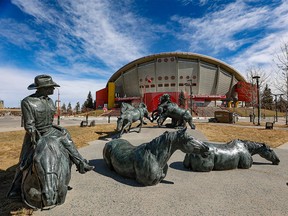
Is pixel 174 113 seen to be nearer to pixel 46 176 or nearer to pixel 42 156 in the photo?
pixel 42 156

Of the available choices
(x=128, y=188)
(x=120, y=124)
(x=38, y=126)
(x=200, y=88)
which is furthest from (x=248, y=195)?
(x=200, y=88)

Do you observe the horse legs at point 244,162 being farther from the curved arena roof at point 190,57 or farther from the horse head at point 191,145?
the curved arena roof at point 190,57

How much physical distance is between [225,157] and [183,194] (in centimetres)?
218

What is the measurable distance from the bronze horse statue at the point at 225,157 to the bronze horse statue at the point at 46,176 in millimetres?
3436

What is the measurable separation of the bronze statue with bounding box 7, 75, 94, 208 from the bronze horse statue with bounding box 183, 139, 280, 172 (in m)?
3.11

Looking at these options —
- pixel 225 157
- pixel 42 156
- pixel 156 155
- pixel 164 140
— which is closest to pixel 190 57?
pixel 225 157

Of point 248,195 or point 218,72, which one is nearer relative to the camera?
point 248,195

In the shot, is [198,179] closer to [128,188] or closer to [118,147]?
[128,188]

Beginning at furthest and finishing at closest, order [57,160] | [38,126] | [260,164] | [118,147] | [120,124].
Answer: [120,124] < [260,164] < [118,147] < [38,126] < [57,160]

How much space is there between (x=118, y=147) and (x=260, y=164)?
14.6ft

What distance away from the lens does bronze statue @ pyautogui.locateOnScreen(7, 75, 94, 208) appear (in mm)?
2605

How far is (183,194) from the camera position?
3.71 m

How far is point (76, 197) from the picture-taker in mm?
3557

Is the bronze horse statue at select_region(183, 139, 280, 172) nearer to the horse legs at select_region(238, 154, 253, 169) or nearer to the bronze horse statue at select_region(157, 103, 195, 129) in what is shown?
the horse legs at select_region(238, 154, 253, 169)
